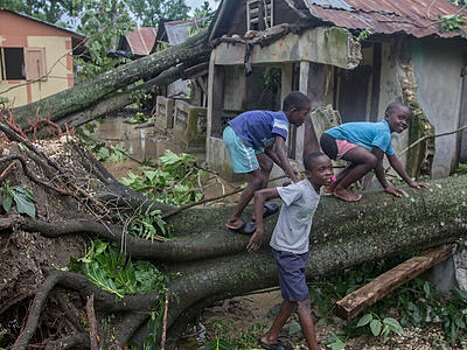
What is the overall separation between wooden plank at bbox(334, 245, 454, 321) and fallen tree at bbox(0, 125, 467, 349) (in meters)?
0.13

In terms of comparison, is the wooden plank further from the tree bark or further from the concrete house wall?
the concrete house wall

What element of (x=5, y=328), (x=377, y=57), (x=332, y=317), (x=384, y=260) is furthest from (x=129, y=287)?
(x=377, y=57)

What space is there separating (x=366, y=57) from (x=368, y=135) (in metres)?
4.99

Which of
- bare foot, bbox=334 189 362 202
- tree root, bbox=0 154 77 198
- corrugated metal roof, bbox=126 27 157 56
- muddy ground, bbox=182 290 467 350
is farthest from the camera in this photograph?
corrugated metal roof, bbox=126 27 157 56

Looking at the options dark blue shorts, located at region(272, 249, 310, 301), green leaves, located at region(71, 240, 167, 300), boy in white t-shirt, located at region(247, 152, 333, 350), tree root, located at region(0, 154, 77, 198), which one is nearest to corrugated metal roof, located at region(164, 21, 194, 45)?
tree root, located at region(0, 154, 77, 198)

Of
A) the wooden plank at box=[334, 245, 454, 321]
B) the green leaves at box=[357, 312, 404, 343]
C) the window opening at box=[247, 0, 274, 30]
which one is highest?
the window opening at box=[247, 0, 274, 30]

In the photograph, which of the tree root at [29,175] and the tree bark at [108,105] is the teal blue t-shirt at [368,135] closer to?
the tree root at [29,175]

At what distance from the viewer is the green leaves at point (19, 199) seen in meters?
3.23

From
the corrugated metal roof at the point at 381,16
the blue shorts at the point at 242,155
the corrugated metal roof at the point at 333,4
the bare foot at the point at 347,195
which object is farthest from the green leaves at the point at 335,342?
the corrugated metal roof at the point at 333,4

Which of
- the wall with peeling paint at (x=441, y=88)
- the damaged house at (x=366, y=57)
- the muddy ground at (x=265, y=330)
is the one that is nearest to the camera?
the muddy ground at (x=265, y=330)

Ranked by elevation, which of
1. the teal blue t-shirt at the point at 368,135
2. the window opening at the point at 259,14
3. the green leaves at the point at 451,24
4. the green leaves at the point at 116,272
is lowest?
the green leaves at the point at 116,272

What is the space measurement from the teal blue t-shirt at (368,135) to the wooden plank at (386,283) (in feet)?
3.93

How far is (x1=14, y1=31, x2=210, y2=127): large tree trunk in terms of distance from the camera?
8359 millimetres

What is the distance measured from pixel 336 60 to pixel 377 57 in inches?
91.8
